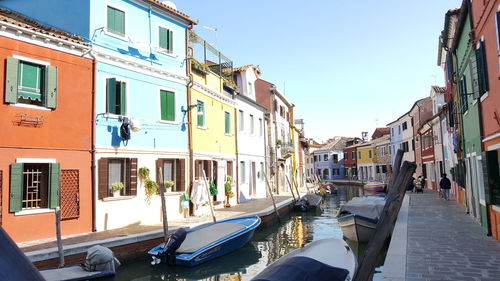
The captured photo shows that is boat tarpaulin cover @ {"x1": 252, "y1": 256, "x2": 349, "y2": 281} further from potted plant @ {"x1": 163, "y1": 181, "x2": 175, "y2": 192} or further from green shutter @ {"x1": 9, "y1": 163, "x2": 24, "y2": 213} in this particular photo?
→ potted plant @ {"x1": 163, "y1": 181, "x2": 175, "y2": 192}

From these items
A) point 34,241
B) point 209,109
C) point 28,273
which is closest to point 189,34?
point 209,109

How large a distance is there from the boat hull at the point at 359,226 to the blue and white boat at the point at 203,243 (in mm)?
3385

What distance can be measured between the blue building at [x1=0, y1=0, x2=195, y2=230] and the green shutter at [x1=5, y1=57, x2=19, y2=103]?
8.03 feet

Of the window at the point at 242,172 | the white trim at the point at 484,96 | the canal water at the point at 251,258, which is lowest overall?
the canal water at the point at 251,258

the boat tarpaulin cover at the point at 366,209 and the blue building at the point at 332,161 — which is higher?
the blue building at the point at 332,161

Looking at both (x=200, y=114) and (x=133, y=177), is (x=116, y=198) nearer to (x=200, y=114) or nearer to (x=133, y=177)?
(x=133, y=177)

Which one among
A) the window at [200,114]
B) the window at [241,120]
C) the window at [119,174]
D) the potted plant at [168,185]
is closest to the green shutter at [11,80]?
the window at [119,174]

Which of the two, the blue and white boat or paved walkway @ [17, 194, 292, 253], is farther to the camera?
the blue and white boat

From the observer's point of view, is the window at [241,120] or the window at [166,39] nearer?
the window at [166,39]

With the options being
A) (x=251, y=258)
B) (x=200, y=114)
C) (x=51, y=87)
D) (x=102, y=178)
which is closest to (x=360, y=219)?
(x=251, y=258)

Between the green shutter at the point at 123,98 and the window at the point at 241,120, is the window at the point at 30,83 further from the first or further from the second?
the window at the point at 241,120

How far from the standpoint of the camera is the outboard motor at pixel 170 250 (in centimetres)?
986

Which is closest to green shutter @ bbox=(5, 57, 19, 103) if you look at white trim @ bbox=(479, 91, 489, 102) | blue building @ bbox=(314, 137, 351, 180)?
white trim @ bbox=(479, 91, 489, 102)

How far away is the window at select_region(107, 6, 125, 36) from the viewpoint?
12.8m
